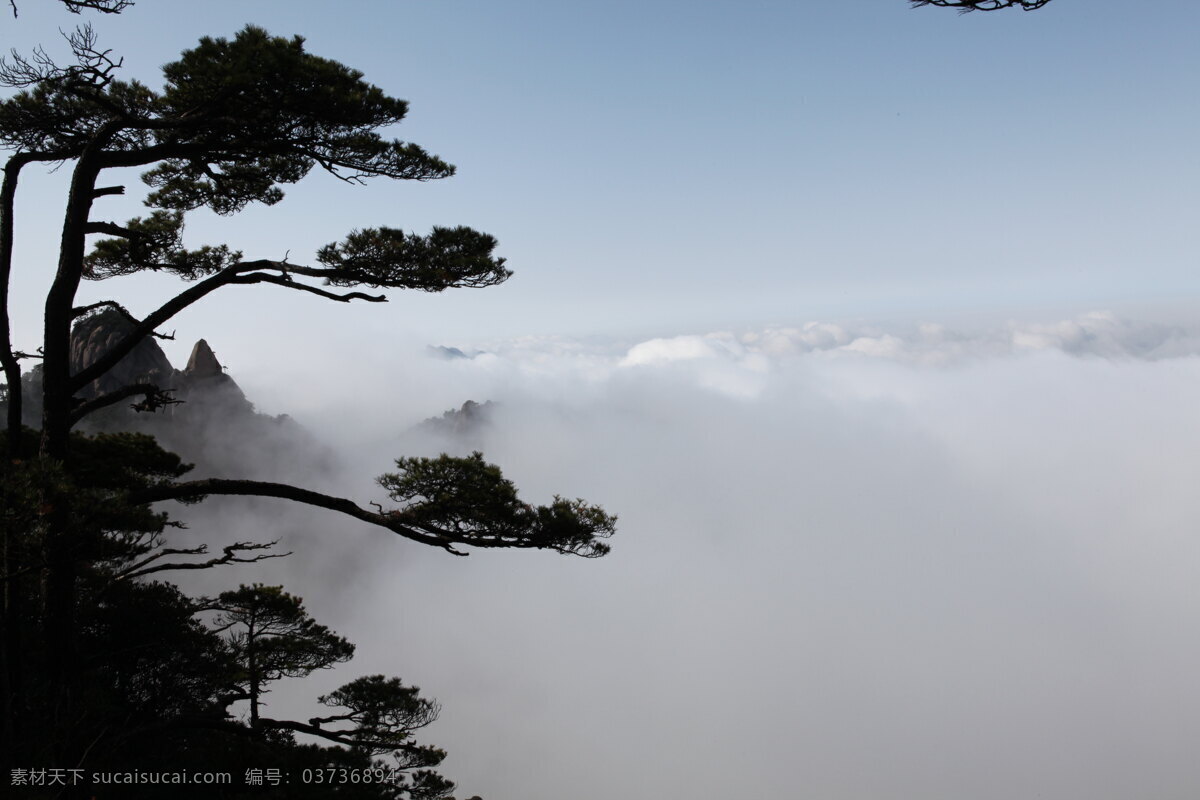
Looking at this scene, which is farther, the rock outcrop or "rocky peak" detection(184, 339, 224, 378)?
"rocky peak" detection(184, 339, 224, 378)

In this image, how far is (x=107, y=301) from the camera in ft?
27.9

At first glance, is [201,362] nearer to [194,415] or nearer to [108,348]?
[194,415]

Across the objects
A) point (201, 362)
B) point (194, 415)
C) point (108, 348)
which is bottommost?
point (108, 348)

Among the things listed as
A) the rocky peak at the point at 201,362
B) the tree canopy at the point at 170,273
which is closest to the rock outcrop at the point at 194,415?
the rocky peak at the point at 201,362

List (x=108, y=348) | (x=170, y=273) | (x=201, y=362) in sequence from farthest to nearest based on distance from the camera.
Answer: (x=201, y=362), (x=108, y=348), (x=170, y=273)

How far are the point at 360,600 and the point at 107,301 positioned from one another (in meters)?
144

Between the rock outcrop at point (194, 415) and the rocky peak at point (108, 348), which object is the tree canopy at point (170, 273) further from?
the rock outcrop at point (194, 415)

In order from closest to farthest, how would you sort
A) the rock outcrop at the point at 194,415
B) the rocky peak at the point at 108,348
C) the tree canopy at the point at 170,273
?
1. the tree canopy at the point at 170,273
2. the rocky peak at the point at 108,348
3. the rock outcrop at the point at 194,415

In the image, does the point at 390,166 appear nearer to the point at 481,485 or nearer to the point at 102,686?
the point at 481,485

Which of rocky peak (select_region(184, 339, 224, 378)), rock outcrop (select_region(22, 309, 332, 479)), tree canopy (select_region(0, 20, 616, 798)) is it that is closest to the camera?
tree canopy (select_region(0, 20, 616, 798))

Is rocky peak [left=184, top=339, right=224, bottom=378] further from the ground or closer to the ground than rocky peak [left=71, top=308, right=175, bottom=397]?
further from the ground

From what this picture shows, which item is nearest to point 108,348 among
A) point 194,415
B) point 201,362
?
point 201,362

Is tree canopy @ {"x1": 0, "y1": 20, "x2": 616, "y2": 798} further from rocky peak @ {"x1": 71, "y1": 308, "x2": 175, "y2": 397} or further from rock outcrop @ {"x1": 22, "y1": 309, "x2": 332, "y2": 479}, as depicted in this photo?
rock outcrop @ {"x1": 22, "y1": 309, "x2": 332, "y2": 479}

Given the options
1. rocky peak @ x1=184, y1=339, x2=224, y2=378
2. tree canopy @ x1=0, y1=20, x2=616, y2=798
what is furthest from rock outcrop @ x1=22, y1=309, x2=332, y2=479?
tree canopy @ x1=0, y1=20, x2=616, y2=798
